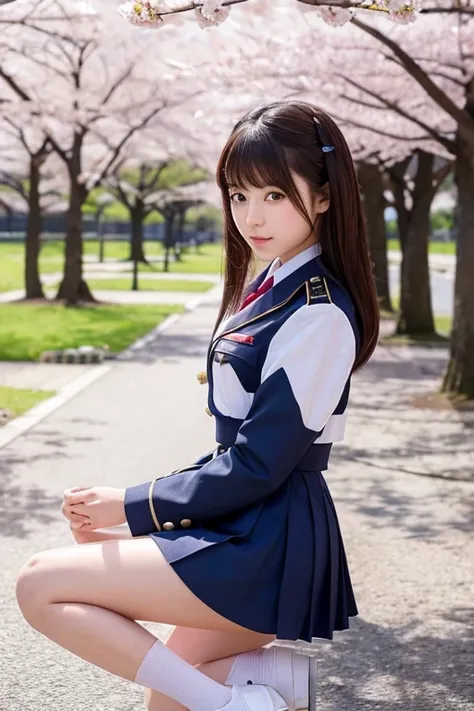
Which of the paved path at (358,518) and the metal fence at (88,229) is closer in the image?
the paved path at (358,518)

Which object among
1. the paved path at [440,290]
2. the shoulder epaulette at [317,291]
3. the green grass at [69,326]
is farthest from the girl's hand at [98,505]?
the paved path at [440,290]

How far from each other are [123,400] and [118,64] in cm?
1474

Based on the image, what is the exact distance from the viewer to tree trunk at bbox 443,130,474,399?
12.0 m

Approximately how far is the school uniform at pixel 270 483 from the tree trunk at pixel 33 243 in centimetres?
2602

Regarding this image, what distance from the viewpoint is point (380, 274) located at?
22.8 meters

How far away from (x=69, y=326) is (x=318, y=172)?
58.5ft

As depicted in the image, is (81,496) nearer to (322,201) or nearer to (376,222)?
(322,201)

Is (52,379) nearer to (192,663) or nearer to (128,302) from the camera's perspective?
(192,663)

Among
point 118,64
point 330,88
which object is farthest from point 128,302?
point 330,88

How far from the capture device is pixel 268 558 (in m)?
2.78

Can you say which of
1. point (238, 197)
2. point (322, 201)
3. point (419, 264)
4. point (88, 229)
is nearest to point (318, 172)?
point (322, 201)

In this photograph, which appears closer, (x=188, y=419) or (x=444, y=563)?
(x=444, y=563)

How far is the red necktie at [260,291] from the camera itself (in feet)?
10.0

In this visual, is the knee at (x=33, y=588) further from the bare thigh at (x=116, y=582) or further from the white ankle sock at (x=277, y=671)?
the white ankle sock at (x=277, y=671)
